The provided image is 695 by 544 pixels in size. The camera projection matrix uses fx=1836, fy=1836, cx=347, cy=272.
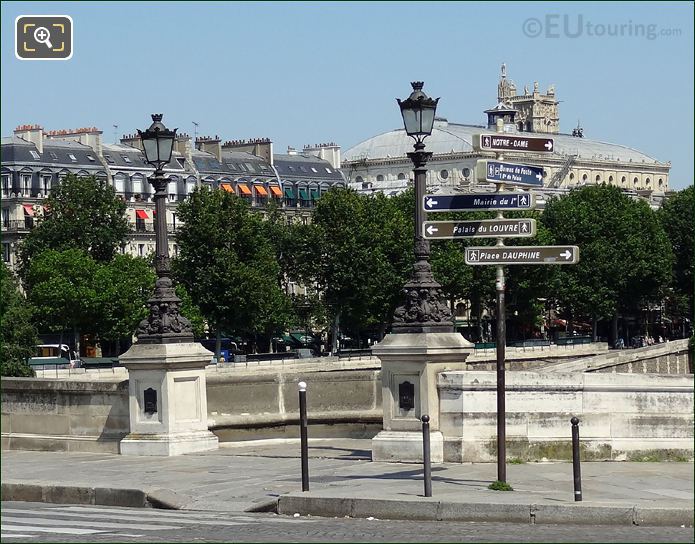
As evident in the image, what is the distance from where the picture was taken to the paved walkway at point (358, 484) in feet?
61.4

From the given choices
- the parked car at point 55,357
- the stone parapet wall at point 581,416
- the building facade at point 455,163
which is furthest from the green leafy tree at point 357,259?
the stone parapet wall at point 581,416

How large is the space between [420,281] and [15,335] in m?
50.7

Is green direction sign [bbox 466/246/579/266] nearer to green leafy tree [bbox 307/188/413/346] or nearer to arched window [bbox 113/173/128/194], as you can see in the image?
green leafy tree [bbox 307/188/413/346]

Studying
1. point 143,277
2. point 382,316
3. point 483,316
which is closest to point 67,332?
point 143,277

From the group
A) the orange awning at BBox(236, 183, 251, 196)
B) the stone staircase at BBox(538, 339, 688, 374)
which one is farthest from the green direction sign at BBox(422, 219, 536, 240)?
the orange awning at BBox(236, 183, 251, 196)

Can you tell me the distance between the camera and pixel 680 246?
130m

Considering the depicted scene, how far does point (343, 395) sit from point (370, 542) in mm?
10367

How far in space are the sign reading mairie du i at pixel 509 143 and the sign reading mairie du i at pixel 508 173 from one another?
0.23 m

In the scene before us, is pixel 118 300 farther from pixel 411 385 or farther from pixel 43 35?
pixel 43 35

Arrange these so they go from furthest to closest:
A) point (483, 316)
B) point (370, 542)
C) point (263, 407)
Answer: point (483, 316) → point (263, 407) → point (370, 542)

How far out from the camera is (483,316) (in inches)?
5079

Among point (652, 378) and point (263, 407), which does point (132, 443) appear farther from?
point (652, 378)

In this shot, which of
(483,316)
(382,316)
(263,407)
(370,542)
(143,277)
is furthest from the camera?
(483,316)

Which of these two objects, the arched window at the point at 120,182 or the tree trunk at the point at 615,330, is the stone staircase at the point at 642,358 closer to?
the tree trunk at the point at 615,330
